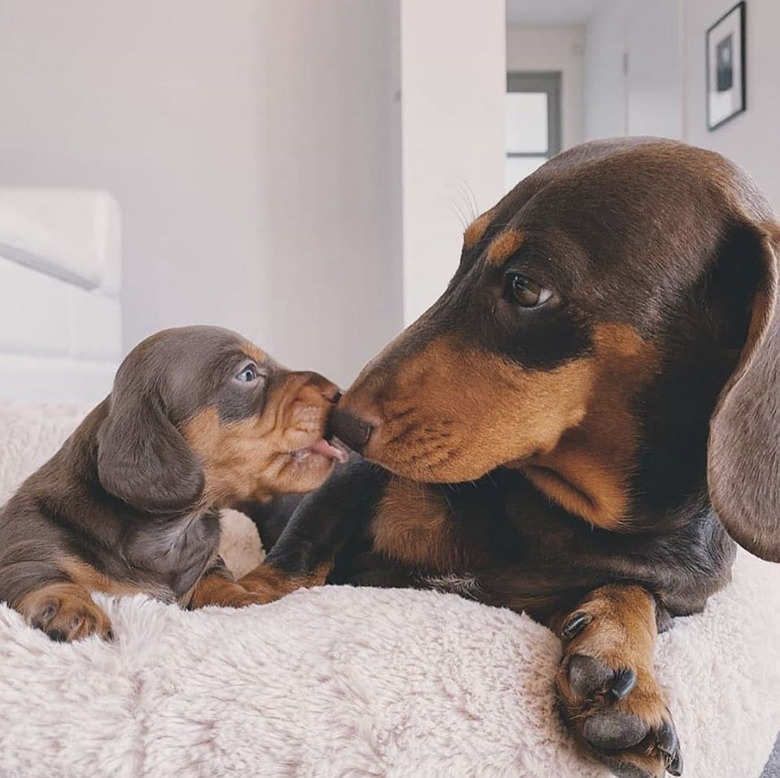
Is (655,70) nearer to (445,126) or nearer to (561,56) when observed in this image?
(561,56)

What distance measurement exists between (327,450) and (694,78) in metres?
5.18

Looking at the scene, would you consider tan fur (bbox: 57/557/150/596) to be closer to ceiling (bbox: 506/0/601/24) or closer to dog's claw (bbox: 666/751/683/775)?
dog's claw (bbox: 666/751/683/775)

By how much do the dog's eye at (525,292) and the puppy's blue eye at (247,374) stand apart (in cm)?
44

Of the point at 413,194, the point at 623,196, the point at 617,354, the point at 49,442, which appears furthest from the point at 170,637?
the point at 413,194

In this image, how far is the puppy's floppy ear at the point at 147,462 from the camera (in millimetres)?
1208

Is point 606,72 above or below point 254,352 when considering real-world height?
above

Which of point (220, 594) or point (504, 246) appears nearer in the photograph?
point (504, 246)

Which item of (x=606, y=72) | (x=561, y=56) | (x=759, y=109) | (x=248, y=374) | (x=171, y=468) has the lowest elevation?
(x=171, y=468)

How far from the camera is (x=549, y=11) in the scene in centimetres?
805

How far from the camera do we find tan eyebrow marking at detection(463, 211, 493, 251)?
1187 mm

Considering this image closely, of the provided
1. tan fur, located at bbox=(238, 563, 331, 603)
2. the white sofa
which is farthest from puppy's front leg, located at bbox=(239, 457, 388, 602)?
the white sofa

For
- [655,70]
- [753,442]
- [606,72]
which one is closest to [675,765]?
[753,442]

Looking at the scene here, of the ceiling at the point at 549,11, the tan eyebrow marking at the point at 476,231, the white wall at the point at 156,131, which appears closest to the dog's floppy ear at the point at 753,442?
the tan eyebrow marking at the point at 476,231

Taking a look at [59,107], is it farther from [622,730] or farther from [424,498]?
[622,730]
